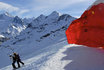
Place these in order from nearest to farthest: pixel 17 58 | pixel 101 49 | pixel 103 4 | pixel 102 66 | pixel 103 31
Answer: pixel 102 66 < pixel 103 31 < pixel 103 4 < pixel 101 49 < pixel 17 58

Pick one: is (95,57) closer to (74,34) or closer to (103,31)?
(103,31)

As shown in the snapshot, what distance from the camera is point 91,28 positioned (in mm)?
8469

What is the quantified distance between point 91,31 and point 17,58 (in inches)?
304

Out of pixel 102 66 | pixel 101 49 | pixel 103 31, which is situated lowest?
pixel 102 66

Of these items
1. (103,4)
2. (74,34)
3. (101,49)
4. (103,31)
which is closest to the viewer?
(103,31)

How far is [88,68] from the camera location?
6848mm

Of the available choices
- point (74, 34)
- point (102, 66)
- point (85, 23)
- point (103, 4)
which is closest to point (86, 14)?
point (85, 23)

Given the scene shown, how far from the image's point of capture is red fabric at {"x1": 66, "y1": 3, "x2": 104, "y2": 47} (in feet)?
25.8

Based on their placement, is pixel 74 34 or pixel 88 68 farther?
pixel 74 34

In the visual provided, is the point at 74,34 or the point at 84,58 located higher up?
the point at 74,34

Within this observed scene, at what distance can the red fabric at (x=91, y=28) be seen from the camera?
7.86m

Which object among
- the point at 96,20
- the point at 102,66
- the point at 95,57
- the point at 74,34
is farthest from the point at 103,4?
the point at 102,66

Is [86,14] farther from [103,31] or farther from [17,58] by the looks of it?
[17,58]

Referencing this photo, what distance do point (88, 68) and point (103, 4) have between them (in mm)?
4841
